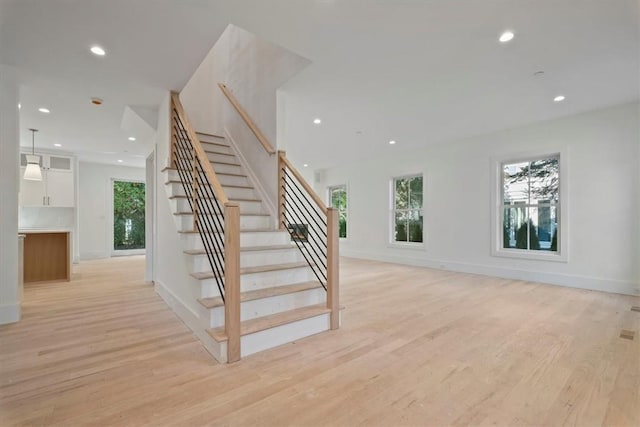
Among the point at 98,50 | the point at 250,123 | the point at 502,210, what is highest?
the point at 98,50

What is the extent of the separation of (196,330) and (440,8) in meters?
3.23

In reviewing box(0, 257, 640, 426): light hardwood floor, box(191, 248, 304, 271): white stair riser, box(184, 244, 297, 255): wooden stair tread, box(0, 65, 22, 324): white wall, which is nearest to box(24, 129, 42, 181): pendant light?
box(0, 65, 22, 324): white wall

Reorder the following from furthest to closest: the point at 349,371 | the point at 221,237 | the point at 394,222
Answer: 1. the point at 394,222
2. the point at 221,237
3. the point at 349,371

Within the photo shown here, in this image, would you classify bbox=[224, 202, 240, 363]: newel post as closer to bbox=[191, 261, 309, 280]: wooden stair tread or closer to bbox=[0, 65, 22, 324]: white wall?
bbox=[191, 261, 309, 280]: wooden stair tread

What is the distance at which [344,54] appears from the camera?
2.78 metres

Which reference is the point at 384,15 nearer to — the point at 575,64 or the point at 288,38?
the point at 288,38

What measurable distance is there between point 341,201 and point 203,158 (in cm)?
636

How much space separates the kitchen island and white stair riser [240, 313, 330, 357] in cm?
450

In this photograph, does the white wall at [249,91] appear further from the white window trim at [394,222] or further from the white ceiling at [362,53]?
the white window trim at [394,222]

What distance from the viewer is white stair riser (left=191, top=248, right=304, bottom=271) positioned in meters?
2.63

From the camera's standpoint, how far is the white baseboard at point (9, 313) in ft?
9.43

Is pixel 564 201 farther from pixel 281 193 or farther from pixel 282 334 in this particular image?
pixel 282 334

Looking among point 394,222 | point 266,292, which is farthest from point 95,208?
point 394,222

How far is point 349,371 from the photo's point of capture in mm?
1950
